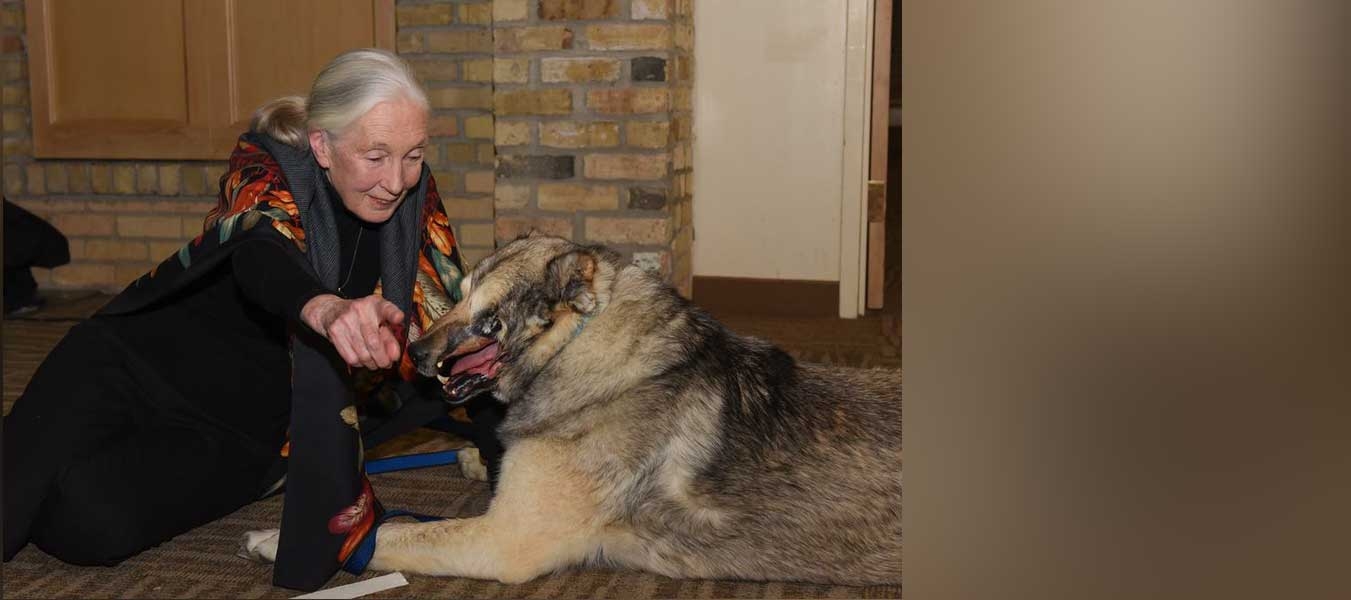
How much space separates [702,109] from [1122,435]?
472 cm

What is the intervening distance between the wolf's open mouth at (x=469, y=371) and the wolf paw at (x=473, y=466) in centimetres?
68

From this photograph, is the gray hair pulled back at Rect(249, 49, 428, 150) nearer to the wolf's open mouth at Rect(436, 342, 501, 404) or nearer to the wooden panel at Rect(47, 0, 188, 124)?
the wolf's open mouth at Rect(436, 342, 501, 404)

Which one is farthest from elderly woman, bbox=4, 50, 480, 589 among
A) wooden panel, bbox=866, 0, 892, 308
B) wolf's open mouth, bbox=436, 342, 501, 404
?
wooden panel, bbox=866, 0, 892, 308

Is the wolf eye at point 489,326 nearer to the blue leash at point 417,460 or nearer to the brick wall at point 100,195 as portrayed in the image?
the blue leash at point 417,460

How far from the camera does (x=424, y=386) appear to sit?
2.77 metres

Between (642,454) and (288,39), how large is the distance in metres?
3.87

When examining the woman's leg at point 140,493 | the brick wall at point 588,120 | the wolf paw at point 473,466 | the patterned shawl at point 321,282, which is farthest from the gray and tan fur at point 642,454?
the brick wall at point 588,120

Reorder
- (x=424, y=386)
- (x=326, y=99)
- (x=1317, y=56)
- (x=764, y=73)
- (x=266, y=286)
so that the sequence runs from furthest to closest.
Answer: (x=764, y=73)
(x=424, y=386)
(x=326, y=99)
(x=266, y=286)
(x=1317, y=56)

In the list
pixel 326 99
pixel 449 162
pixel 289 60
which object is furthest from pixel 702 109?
pixel 326 99

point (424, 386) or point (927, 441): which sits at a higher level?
point (927, 441)

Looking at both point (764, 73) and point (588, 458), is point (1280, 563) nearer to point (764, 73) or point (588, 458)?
point (588, 458)

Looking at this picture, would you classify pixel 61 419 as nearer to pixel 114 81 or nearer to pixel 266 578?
pixel 266 578

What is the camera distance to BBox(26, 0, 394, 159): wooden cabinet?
202 inches

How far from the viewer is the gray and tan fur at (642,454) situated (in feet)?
6.71
